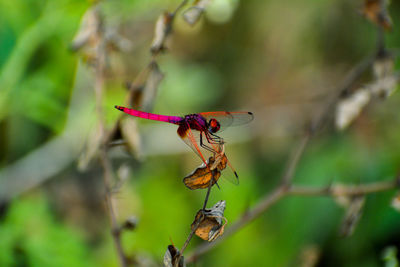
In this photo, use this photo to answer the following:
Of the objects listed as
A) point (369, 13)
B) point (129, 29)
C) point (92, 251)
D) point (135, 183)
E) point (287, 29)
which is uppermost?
point (129, 29)

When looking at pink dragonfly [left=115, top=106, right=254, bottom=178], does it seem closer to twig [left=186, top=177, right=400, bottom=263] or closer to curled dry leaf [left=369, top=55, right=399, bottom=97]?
twig [left=186, top=177, right=400, bottom=263]

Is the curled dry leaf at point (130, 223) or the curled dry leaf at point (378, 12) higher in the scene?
the curled dry leaf at point (378, 12)

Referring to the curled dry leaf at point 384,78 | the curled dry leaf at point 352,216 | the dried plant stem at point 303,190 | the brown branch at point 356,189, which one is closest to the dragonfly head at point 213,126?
the dried plant stem at point 303,190

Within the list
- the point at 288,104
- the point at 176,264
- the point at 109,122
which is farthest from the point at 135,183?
the point at 176,264

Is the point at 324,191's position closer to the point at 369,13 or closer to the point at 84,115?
the point at 369,13

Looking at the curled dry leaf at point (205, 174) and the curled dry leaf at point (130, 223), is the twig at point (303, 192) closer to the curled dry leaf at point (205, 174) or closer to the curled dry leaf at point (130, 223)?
the curled dry leaf at point (130, 223)
